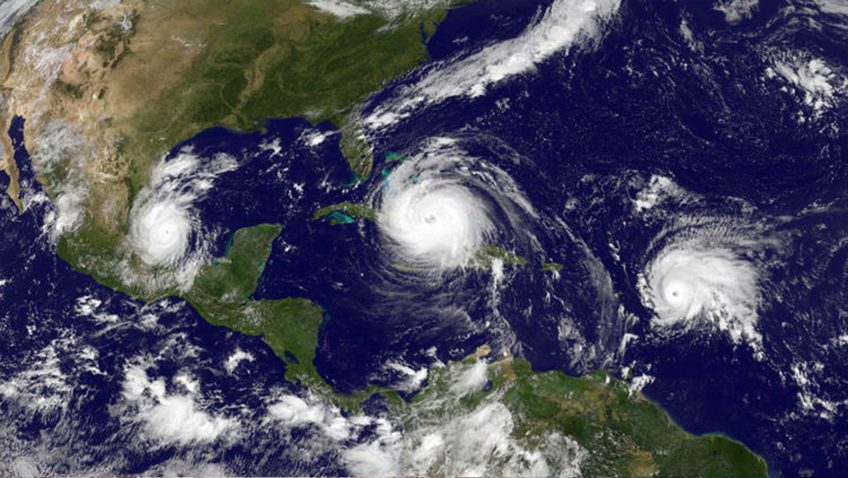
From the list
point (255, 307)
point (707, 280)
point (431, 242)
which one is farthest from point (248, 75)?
point (707, 280)

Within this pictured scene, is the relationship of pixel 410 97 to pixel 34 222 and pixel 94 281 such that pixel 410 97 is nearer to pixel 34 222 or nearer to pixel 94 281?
pixel 94 281

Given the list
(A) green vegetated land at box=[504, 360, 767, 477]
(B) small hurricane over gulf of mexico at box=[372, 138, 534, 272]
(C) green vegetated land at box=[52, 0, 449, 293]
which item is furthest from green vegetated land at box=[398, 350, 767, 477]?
(C) green vegetated land at box=[52, 0, 449, 293]

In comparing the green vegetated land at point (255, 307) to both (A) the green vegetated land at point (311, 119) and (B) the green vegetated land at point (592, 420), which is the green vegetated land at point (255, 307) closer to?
(A) the green vegetated land at point (311, 119)

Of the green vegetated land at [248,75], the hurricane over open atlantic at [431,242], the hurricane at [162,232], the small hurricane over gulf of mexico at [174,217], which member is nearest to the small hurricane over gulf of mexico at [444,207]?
the hurricane over open atlantic at [431,242]

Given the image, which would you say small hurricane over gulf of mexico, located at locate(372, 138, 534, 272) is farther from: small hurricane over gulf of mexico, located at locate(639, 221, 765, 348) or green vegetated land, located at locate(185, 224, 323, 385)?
small hurricane over gulf of mexico, located at locate(639, 221, 765, 348)

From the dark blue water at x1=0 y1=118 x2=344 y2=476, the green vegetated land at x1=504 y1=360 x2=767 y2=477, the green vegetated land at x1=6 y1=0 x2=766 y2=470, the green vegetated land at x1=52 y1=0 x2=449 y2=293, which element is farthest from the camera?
the green vegetated land at x1=52 y1=0 x2=449 y2=293

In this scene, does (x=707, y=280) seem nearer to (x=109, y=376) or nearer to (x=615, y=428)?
(x=615, y=428)
